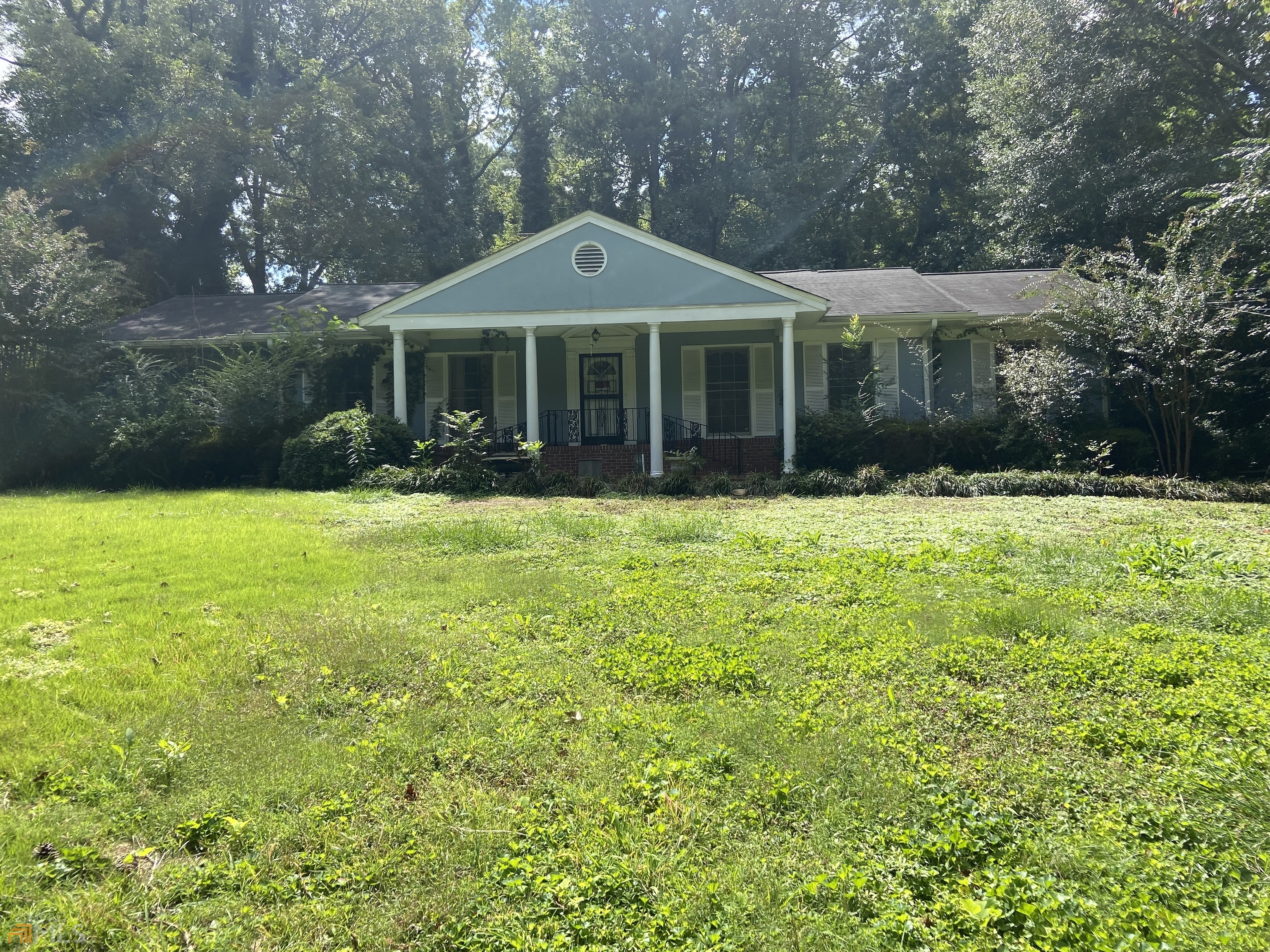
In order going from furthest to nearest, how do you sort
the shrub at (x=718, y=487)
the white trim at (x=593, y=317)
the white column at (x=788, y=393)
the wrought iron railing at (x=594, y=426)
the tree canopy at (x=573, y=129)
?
the tree canopy at (x=573, y=129) → the wrought iron railing at (x=594, y=426) → the white trim at (x=593, y=317) → the white column at (x=788, y=393) → the shrub at (x=718, y=487)

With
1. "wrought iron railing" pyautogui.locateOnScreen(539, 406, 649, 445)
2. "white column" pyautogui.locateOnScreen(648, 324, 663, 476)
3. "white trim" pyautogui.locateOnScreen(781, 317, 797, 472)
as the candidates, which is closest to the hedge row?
"white column" pyautogui.locateOnScreen(648, 324, 663, 476)

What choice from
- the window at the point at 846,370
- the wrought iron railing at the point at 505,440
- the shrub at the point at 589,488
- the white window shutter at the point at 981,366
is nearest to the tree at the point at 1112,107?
the white window shutter at the point at 981,366

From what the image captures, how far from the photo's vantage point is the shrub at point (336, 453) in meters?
14.0

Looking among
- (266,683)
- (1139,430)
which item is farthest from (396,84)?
(266,683)

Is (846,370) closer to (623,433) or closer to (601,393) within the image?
(623,433)

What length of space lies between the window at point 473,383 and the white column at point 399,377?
2344 millimetres

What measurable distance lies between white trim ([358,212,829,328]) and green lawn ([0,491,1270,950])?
30.3 ft

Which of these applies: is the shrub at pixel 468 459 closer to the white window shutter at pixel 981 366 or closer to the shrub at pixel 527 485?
the shrub at pixel 527 485

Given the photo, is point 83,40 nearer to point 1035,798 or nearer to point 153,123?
point 153,123

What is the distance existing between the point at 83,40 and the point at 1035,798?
32502 millimetres

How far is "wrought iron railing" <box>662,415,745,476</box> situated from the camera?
54.9 ft

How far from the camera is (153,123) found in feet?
84.3

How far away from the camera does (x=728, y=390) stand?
711 inches

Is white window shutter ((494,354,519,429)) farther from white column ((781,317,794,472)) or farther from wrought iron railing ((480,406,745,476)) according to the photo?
white column ((781,317,794,472))
